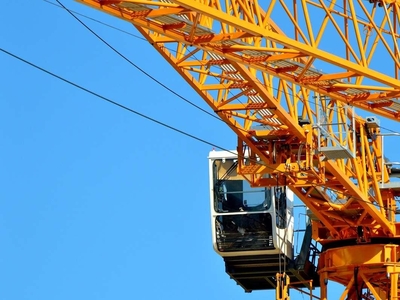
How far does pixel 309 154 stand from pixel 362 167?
405cm

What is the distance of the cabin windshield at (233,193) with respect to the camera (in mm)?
56031

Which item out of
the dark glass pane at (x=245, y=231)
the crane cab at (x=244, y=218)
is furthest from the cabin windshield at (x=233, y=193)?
the dark glass pane at (x=245, y=231)

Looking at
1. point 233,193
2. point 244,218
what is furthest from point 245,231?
point 233,193

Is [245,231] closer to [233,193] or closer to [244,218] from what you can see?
[244,218]

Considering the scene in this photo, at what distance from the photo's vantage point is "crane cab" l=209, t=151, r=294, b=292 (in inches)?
2197

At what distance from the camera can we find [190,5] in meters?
34.5

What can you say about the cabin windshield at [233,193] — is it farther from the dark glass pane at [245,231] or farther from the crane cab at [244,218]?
the dark glass pane at [245,231]

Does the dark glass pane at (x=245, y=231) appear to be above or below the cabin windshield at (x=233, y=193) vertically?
below

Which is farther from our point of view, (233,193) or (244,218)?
(233,193)

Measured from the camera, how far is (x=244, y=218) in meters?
56.0

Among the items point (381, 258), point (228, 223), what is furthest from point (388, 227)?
point (228, 223)

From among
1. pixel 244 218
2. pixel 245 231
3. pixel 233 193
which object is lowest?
pixel 245 231

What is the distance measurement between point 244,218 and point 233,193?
1.18m

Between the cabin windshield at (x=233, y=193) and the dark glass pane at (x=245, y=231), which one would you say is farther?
the cabin windshield at (x=233, y=193)
